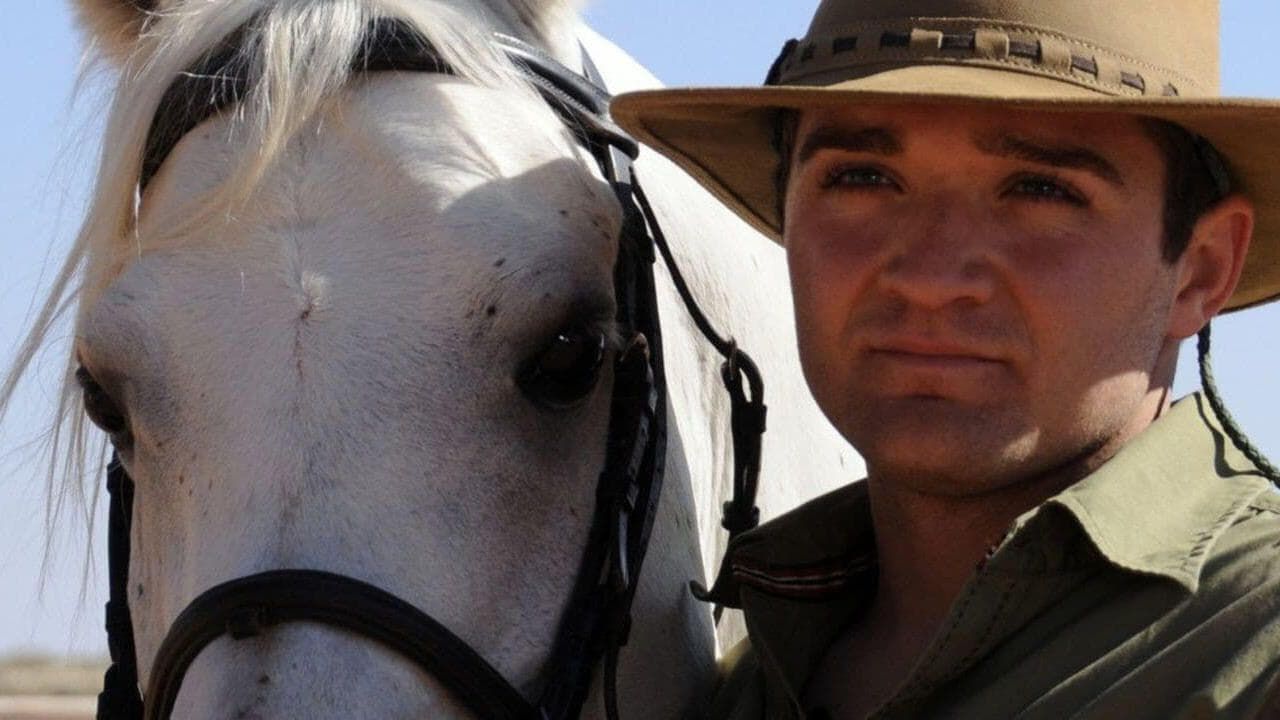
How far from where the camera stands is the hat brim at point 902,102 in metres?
2.25

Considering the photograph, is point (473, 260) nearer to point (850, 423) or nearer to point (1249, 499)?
point (850, 423)

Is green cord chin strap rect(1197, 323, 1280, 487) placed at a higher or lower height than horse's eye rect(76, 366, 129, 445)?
higher

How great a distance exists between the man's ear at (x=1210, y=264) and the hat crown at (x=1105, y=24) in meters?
0.16

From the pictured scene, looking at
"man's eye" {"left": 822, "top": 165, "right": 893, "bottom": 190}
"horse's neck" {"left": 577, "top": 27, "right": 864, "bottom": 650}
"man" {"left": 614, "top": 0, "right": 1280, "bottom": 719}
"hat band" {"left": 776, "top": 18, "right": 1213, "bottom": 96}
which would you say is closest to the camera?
"man" {"left": 614, "top": 0, "right": 1280, "bottom": 719}

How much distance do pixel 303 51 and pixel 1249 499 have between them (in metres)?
1.38

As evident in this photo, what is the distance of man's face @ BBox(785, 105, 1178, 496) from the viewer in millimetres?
2320

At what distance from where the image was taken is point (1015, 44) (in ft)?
7.70

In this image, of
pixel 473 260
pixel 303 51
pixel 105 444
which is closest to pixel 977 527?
pixel 473 260

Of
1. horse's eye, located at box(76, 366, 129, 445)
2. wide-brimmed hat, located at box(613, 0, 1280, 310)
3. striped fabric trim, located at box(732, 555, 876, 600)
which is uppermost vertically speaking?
wide-brimmed hat, located at box(613, 0, 1280, 310)

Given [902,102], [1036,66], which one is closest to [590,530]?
[902,102]

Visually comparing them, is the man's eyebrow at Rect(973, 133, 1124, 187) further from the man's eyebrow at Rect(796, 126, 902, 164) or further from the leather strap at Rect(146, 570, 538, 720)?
the leather strap at Rect(146, 570, 538, 720)

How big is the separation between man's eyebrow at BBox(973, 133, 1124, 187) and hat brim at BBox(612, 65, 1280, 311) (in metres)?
0.05

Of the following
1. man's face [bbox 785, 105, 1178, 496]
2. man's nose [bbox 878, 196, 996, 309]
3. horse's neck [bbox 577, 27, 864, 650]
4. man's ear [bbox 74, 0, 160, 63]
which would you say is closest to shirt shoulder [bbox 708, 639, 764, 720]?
horse's neck [bbox 577, 27, 864, 650]

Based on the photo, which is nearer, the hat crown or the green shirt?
the green shirt
